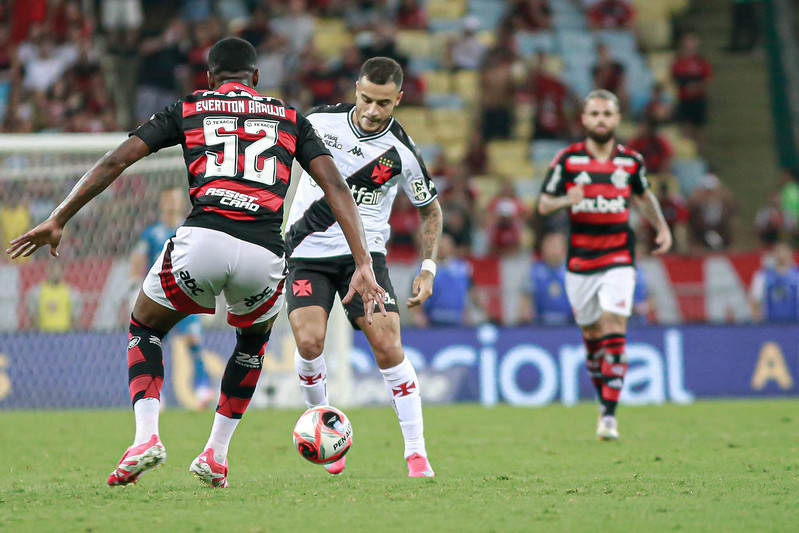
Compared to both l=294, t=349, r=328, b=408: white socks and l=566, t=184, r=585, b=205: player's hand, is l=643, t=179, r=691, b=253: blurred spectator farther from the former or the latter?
l=294, t=349, r=328, b=408: white socks

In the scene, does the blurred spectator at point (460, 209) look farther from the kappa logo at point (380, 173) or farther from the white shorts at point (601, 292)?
the kappa logo at point (380, 173)

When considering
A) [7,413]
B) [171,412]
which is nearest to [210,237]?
[171,412]

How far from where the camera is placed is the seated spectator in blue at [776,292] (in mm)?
15547

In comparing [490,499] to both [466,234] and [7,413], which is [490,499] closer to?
[7,413]

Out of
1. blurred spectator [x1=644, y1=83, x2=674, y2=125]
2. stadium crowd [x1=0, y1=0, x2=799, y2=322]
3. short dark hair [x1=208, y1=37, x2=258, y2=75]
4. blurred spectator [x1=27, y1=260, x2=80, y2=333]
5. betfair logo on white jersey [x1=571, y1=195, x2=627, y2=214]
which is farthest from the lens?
blurred spectator [x1=644, y1=83, x2=674, y2=125]

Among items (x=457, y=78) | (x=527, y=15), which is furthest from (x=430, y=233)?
(x=527, y=15)

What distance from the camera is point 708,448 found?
8.24 meters

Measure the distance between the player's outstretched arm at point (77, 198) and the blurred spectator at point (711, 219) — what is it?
44.2 feet

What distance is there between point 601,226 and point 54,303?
23.4ft

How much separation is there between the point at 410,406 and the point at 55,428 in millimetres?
5074

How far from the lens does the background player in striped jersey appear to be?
12.3 meters

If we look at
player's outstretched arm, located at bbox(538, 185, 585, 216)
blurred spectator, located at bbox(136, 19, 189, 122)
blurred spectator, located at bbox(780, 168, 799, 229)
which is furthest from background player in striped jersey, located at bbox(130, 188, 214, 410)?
blurred spectator, located at bbox(780, 168, 799, 229)

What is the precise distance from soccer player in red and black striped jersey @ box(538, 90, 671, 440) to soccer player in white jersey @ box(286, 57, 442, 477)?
9.92 feet

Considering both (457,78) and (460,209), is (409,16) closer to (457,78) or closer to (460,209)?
(457,78)
